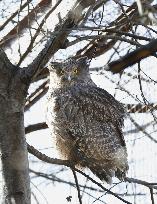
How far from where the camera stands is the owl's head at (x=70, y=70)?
4.38 meters

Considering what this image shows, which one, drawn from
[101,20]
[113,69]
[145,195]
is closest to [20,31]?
[101,20]

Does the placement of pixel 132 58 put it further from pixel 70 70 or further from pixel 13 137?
pixel 70 70

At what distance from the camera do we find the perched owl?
3.69 meters

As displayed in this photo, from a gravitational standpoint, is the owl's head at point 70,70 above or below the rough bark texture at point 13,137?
above

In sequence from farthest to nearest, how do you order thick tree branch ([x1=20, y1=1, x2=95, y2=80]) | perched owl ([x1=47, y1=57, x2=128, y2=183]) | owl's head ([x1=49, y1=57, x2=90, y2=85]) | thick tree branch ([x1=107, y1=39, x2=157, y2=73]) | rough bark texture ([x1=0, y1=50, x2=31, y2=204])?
1. owl's head ([x1=49, y1=57, x2=90, y2=85])
2. perched owl ([x1=47, y1=57, x2=128, y2=183])
3. thick tree branch ([x1=20, y1=1, x2=95, y2=80])
4. rough bark texture ([x1=0, y1=50, x2=31, y2=204])
5. thick tree branch ([x1=107, y1=39, x2=157, y2=73])

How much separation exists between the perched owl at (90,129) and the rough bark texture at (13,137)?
3.29 feet

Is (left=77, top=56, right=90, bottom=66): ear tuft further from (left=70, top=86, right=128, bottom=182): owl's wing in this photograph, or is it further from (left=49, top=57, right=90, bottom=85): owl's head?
(left=70, top=86, right=128, bottom=182): owl's wing

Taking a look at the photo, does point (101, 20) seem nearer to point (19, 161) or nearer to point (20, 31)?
point (20, 31)

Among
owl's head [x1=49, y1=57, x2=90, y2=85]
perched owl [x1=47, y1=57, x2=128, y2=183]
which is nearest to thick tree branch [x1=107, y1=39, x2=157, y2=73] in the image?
perched owl [x1=47, y1=57, x2=128, y2=183]

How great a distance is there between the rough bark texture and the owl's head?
1592mm

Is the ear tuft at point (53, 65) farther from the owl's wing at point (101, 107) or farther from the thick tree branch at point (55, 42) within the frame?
the thick tree branch at point (55, 42)

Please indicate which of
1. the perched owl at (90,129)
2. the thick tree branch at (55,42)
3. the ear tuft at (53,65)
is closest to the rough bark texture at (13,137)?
the thick tree branch at (55,42)

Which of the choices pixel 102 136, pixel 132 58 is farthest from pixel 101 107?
pixel 132 58

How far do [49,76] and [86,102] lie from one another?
957mm
